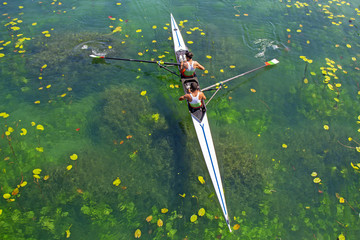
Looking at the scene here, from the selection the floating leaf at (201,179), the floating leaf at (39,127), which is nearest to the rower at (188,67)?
the floating leaf at (201,179)

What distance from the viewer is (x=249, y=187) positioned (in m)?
5.86

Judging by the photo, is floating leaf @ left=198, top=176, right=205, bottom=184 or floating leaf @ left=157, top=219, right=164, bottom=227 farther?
floating leaf @ left=198, top=176, right=205, bottom=184

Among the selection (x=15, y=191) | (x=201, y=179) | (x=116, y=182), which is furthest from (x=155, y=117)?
(x=15, y=191)

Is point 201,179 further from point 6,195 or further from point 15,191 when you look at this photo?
point 6,195

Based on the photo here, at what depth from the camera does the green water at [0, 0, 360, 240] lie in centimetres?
536

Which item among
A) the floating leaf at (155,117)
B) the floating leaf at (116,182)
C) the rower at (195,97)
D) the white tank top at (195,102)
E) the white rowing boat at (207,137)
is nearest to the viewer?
the white rowing boat at (207,137)

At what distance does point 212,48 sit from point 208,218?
6.94m

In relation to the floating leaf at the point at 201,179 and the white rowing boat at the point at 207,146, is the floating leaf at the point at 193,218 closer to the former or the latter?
the white rowing boat at the point at 207,146

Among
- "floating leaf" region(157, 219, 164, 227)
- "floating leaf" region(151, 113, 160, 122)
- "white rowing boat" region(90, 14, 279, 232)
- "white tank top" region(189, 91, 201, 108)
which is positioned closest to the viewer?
"floating leaf" region(157, 219, 164, 227)

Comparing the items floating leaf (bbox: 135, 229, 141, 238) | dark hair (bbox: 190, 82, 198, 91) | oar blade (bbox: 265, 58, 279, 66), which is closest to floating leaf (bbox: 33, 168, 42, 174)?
floating leaf (bbox: 135, 229, 141, 238)

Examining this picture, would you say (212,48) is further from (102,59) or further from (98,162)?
(98,162)

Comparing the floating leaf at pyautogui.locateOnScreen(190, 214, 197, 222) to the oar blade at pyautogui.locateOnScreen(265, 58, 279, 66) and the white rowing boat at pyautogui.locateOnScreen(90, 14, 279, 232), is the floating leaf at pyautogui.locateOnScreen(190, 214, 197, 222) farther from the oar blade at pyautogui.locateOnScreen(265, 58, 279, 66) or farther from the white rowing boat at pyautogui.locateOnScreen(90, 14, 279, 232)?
the oar blade at pyautogui.locateOnScreen(265, 58, 279, 66)

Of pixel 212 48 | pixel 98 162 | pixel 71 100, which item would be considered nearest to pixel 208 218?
pixel 98 162

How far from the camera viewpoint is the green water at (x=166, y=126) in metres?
5.36
